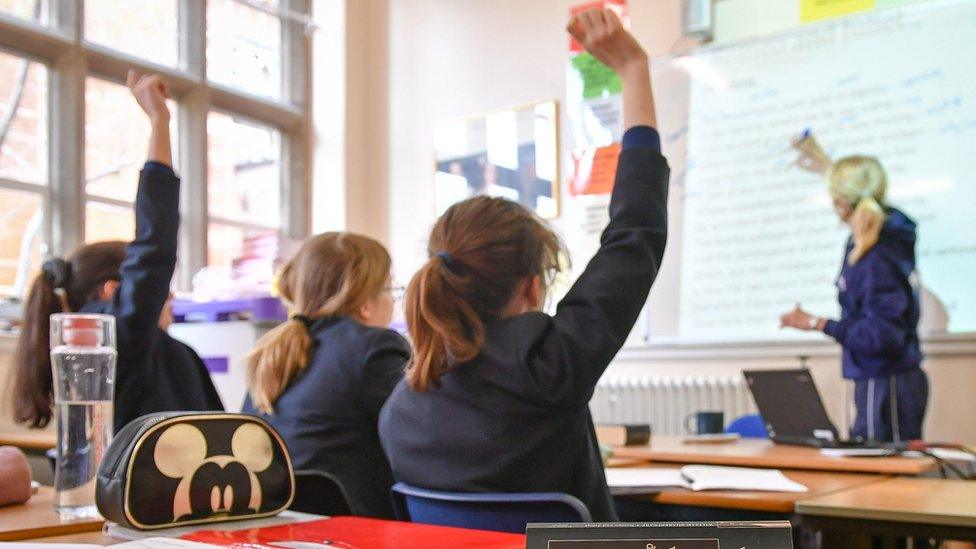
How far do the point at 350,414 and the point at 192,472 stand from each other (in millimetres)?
794

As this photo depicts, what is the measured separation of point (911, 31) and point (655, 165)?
3.22m

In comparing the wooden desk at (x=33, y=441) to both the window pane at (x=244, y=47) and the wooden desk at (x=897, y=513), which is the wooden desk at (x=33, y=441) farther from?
the window pane at (x=244, y=47)

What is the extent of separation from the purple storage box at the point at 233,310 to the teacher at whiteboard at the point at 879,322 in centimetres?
214

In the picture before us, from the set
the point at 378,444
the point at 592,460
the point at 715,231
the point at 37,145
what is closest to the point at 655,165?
the point at 592,460

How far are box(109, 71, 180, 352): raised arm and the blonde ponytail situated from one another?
9.22ft

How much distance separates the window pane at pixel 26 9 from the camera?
4.29 m

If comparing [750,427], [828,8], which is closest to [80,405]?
[750,427]

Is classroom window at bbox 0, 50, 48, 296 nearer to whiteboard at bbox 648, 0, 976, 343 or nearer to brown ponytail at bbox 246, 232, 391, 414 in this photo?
brown ponytail at bbox 246, 232, 391, 414

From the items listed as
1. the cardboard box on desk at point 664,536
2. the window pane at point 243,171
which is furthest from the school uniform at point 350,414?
the window pane at point 243,171

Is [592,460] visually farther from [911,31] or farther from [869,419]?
[911,31]

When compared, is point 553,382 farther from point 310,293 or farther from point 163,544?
point 310,293

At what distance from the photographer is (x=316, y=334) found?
76.2 inches

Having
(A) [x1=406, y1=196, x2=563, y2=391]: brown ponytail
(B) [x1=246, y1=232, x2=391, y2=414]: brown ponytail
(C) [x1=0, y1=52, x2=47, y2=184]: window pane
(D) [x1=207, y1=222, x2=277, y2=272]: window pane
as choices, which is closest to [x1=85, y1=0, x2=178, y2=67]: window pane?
(C) [x1=0, y1=52, x2=47, y2=184]: window pane

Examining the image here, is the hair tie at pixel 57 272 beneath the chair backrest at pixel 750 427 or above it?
above
